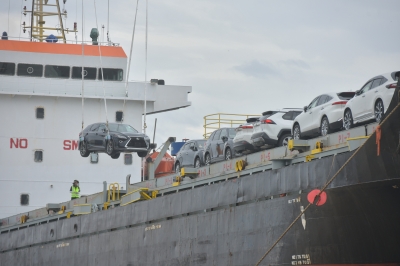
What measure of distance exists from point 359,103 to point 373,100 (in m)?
0.57

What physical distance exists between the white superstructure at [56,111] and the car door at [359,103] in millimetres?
17121

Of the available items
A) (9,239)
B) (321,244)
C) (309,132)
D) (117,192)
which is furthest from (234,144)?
(9,239)

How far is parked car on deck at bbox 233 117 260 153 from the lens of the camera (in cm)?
2345

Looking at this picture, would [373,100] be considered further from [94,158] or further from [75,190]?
[94,158]

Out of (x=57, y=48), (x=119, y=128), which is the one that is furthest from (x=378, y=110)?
(x=57, y=48)

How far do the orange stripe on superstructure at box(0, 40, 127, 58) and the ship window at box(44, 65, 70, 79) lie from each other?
638mm

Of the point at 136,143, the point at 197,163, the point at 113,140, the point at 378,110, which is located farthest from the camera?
the point at 136,143

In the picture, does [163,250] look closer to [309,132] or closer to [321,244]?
[309,132]

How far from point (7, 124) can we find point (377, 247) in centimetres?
2134

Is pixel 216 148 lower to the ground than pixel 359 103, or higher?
higher

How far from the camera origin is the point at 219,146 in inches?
1010

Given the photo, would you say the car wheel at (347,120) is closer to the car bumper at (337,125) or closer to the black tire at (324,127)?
the car bumper at (337,125)

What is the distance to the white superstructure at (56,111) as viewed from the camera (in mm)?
33500

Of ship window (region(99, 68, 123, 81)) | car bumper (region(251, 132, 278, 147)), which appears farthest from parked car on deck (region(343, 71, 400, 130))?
ship window (region(99, 68, 123, 81))
